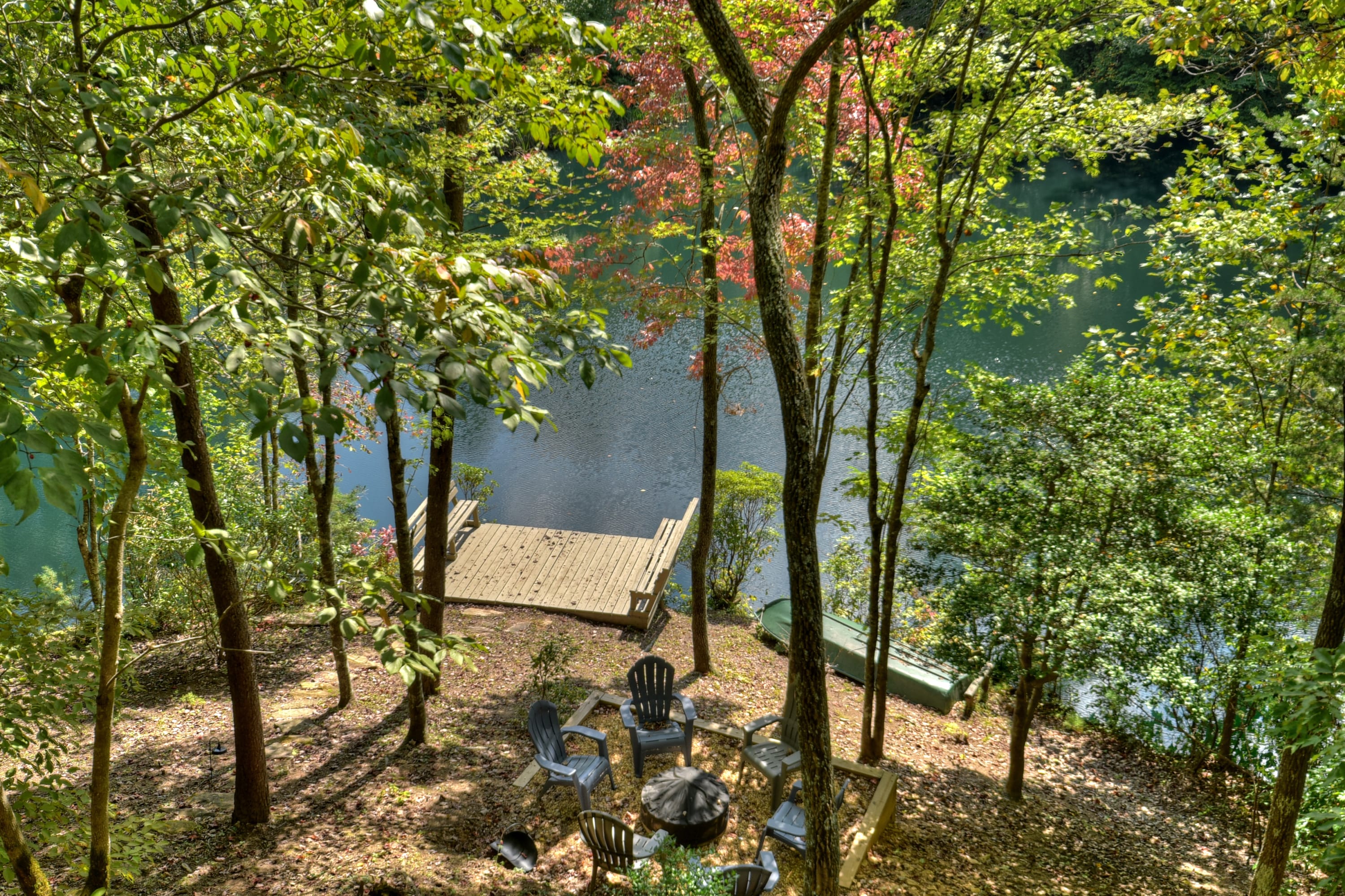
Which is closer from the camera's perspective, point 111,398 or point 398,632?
point 111,398

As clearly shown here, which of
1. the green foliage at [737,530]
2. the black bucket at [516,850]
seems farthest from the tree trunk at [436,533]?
the green foliage at [737,530]

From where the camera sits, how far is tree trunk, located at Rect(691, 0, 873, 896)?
11.3 feet

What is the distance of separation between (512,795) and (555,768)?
597 mm

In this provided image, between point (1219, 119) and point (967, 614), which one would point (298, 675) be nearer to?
point (967, 614)

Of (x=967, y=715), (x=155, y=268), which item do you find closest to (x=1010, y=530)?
(x=967, y=715)

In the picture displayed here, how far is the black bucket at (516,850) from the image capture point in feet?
16.2

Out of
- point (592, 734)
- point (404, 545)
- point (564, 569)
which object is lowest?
point (564, 569)

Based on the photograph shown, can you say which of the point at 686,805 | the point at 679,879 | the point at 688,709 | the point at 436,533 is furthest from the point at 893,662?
the point at 679,879

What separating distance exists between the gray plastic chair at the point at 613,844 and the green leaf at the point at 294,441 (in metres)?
3.81

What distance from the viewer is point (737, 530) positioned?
39.0ft

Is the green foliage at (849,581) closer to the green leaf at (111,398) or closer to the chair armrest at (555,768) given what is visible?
the chair armrest at (555,768)

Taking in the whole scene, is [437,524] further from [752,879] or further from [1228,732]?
[1228,732]

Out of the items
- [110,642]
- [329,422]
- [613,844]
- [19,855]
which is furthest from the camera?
[613,844]

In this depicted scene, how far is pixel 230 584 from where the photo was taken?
14.7 ft
